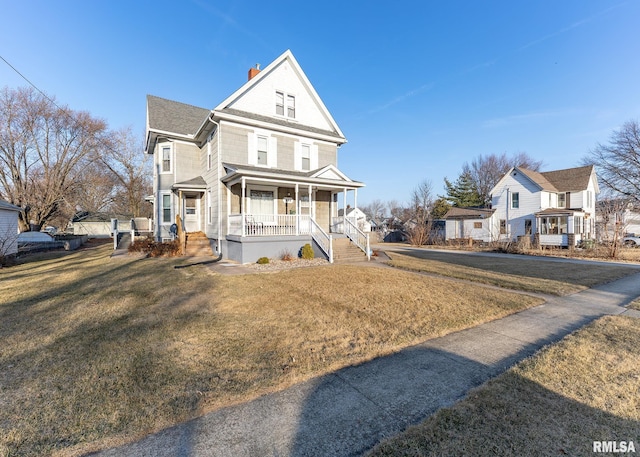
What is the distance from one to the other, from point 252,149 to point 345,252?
729cm

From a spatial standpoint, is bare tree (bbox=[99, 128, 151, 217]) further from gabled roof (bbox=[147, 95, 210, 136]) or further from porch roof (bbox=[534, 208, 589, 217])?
porch roof (bbox=[534, 208, 589, 217])

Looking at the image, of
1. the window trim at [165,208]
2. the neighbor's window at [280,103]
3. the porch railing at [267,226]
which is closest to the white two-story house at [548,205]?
the porch railing at [267,226]

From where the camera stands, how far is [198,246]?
16.0m

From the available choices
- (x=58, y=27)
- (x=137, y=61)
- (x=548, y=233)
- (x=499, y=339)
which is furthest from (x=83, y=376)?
(x=548, y=233)

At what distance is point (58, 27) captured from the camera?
1169cm

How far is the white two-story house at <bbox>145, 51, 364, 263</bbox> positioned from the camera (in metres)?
13.4

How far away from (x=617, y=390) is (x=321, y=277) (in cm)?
702

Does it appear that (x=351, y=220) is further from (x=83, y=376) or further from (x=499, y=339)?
(x=83, y=376)

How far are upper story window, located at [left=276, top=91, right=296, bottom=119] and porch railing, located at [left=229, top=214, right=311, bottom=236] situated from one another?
245 inches

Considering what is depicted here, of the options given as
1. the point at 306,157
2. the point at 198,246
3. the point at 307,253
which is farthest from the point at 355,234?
the point at 198,246

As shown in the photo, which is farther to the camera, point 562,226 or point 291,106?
point 562,226

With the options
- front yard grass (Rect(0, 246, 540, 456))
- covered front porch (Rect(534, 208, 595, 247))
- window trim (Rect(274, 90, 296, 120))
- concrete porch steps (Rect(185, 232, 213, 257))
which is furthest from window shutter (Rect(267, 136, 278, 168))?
covered front porch (Rect(534, 208, 595, 247))

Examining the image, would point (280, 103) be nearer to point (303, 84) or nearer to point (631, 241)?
point (303, 84)

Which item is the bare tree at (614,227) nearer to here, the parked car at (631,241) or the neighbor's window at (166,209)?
the parked car at (631,241)
